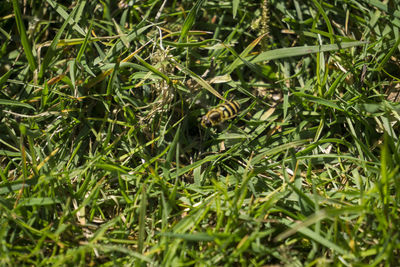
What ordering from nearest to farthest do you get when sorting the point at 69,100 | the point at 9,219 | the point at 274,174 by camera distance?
the point at 9,219 → the point at 274,174 → the point at 69,100

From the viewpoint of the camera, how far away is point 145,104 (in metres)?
3.06

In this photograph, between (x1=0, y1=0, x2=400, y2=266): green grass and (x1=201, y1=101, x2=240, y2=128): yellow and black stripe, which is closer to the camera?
(x1=0, y1=0, x2=400, y2=266): green grass

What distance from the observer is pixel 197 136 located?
10.3 feet

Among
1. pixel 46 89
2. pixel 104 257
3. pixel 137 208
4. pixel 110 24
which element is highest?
pixel 110 24

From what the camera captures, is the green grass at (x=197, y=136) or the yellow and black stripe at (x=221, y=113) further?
the yellow and black stripe at (x=221, y=113)

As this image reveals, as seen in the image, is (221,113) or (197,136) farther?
(197,136)

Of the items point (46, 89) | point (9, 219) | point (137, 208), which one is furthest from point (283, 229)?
point (46, 89)

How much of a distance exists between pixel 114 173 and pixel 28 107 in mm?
848

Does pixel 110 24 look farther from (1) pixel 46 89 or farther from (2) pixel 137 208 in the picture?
(2) pixel 137 208

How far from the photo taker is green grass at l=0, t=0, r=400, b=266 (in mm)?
2346

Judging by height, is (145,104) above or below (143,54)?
below

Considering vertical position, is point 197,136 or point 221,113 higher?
→ point 221,113

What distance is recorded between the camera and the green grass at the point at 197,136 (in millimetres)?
2346

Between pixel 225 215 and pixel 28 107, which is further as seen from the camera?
pixel 28 107
